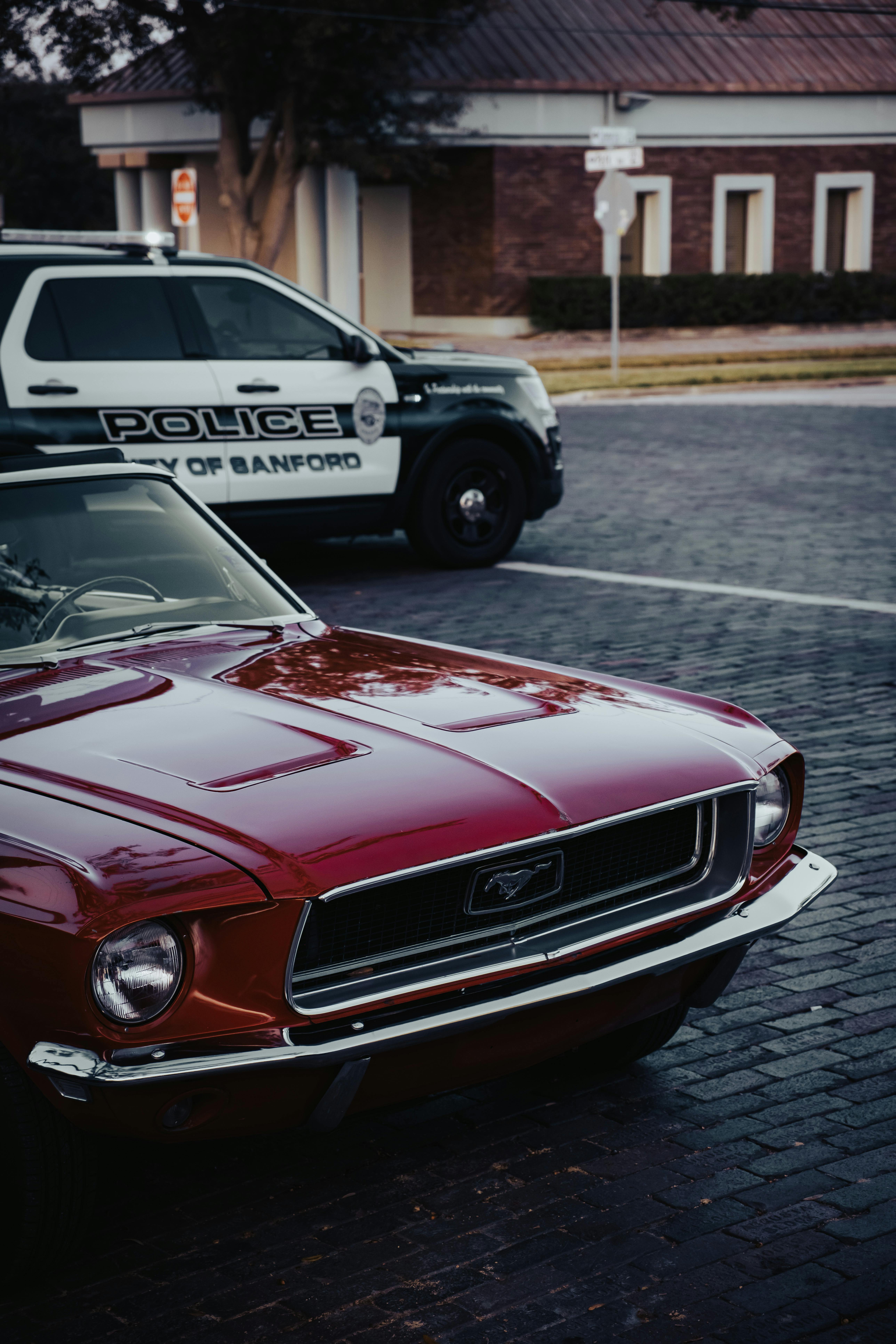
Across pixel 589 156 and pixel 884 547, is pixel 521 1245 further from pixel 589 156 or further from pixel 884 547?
pixel 589 156

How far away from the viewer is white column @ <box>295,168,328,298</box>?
36.8m

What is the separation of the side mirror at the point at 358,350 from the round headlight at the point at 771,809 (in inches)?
295

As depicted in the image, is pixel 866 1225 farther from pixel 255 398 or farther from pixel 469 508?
pixel 469 508

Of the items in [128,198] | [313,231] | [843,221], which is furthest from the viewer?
[128,198]

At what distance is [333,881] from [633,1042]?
4.72ft

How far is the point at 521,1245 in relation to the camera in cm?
346

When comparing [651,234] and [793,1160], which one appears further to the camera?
[651,234]

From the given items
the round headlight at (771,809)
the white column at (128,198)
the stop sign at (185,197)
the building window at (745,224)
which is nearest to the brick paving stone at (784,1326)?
the round headlight at (771,809)

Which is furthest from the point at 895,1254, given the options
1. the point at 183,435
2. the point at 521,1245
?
the point at 183,435

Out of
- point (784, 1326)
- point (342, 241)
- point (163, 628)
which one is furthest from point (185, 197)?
point (784, 1326)

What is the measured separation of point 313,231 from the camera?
3706 cm

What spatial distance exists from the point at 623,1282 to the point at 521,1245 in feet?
0.80

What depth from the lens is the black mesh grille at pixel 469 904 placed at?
3.18 m

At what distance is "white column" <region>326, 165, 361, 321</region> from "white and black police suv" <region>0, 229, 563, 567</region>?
25.1m
